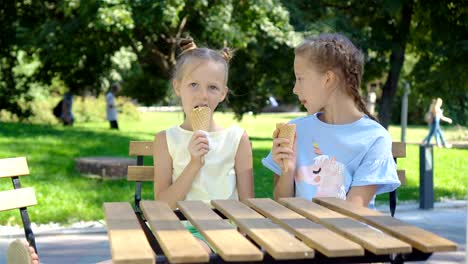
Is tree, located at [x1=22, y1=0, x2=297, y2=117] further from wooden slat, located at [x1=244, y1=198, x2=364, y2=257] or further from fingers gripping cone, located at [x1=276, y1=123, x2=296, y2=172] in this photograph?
wooden slat, located at [x1=244, y1=198, x2=364, y2=257]

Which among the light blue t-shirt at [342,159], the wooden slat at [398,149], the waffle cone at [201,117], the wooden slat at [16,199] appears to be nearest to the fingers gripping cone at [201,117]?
the waffle cone at [201,117]

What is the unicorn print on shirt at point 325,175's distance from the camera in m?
3.18

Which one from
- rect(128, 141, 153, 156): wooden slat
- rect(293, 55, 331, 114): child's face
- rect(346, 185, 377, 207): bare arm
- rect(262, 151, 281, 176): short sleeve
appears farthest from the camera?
rect(128, 141, 153, 156): wooden slat

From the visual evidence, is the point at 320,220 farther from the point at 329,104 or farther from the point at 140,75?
the point at 140,75

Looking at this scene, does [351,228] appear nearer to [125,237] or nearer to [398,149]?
[125,237]

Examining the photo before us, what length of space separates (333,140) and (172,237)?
1.25 meters

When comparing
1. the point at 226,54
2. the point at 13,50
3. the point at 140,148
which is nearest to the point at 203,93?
the point at 226,54

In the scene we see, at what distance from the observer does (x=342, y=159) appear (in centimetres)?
320

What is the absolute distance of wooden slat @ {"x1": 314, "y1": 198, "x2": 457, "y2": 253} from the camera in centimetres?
214

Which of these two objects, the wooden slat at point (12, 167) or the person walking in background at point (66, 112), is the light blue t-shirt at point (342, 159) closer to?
the wooden slat at point (12, 167)

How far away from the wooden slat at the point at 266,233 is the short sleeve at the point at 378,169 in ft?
1.97

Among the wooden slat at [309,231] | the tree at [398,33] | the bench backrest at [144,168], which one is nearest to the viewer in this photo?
the wooden slat at [309,231]

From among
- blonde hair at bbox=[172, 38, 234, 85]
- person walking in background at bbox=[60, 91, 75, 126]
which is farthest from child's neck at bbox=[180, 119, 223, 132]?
person walking in background at bbox=[60, 91, 75, 126]

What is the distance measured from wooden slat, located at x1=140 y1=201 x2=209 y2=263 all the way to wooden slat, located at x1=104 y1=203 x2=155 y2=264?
0.05m
